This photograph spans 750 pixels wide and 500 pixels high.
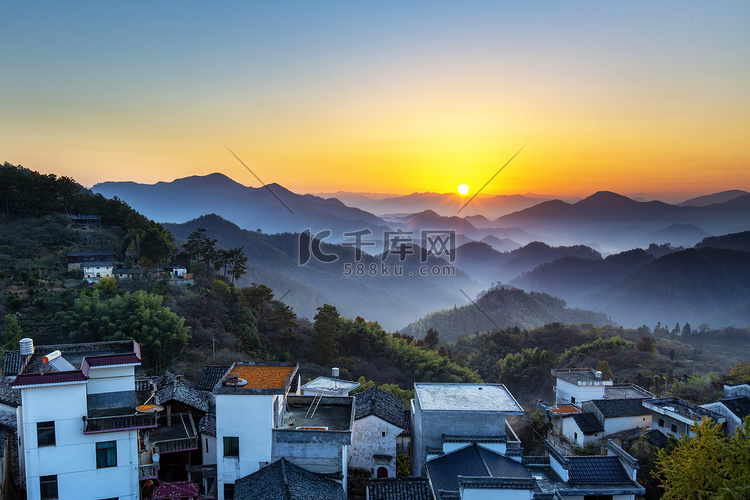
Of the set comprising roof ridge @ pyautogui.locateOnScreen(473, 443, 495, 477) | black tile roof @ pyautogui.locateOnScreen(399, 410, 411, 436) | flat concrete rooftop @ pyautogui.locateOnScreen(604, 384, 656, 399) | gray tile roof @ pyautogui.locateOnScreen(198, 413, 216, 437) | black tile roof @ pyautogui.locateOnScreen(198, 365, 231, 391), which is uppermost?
black tile roof @ pyautogui.locateOnScreen(198, 365, 231, 391)

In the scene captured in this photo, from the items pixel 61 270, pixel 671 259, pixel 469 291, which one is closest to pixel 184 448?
pixel 61 270

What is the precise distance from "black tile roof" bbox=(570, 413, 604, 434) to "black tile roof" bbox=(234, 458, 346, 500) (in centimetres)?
1180

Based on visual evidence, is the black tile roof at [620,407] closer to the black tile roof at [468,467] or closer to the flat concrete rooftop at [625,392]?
the flat concrete rooftop at [625,392]

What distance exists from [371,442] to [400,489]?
3.13 m

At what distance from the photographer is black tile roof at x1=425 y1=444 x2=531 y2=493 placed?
12258 millimetres

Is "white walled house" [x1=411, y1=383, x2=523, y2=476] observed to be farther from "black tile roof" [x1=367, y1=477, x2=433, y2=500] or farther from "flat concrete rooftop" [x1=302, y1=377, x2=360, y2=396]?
"flat concrete rooftop" [x1=302, y1=377, x2=360, y2=396]

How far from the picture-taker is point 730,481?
11.3m

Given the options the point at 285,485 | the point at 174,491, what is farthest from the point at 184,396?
the point at 285,485

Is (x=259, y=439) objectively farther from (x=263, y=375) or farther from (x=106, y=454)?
(x=106, y=454)

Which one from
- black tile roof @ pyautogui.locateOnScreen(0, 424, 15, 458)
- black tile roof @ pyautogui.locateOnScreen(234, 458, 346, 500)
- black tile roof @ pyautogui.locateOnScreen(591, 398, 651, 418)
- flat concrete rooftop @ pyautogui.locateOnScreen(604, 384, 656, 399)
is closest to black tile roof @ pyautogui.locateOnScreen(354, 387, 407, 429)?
black tile roof @ pyautogui.locateOnScreen(234, 458, 346, 500)

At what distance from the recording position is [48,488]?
38.1 feet

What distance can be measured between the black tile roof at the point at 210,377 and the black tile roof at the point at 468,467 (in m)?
9.25

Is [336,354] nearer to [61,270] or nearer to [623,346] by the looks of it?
[61,270]

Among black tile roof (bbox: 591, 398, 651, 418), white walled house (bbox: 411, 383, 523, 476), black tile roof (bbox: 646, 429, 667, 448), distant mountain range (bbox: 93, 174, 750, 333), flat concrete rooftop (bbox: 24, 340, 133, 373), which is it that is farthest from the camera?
distant mountain range (bbox: 93, 174, 750, 333)
